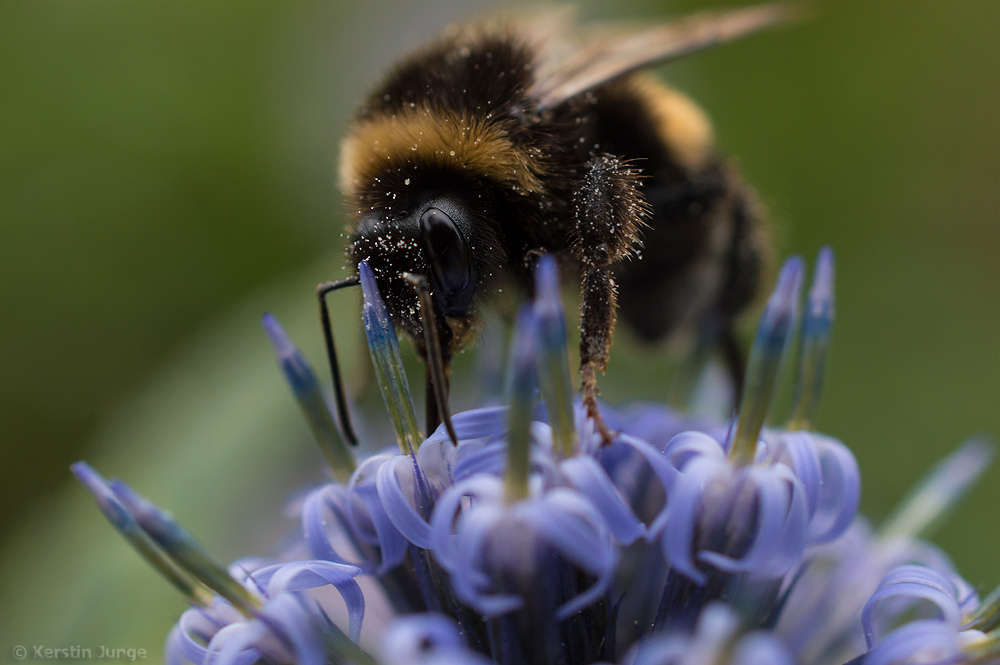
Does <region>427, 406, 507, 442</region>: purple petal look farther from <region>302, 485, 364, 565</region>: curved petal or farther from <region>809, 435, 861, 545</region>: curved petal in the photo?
<region>809, 435, 861, 545</region>: curved petal

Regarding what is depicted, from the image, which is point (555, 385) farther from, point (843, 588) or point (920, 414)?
point (920, 414)

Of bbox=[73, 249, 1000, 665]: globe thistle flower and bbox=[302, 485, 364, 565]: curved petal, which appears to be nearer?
bbox=[73, 249, 1000, 665]: globe thistle flower

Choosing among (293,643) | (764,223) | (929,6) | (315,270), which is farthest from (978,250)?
(293,643)

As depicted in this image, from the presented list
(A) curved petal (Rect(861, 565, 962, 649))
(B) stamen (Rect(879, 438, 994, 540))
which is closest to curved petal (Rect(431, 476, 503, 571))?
(A) curved petal (Rect(861, 565, 962, 649))

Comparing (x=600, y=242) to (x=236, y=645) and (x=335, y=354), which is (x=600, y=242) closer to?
(x=335, y=354)

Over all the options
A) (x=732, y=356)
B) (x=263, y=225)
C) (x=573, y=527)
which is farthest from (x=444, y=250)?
(x=263, y=225)

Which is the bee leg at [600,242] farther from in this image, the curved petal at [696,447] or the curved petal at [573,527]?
the curved petal at [573,527]

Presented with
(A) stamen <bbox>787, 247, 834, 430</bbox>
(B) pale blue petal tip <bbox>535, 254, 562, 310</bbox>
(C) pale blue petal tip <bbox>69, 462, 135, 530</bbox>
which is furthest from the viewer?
(A) stamen <bbox>787, 247, 834, 430</bbox>
